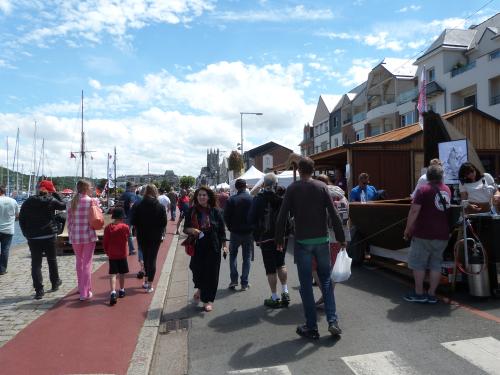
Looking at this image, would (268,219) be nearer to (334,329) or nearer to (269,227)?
(269,227)

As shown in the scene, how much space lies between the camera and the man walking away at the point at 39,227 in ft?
22.4

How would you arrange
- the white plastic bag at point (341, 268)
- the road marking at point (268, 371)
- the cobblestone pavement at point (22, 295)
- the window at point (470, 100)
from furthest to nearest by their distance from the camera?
the window at point (470, 100), the cobblestone pavement at point (22, 295), the white plastic bag at point (341, 268), the road marking at point (268, 371)

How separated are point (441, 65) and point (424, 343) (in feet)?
104

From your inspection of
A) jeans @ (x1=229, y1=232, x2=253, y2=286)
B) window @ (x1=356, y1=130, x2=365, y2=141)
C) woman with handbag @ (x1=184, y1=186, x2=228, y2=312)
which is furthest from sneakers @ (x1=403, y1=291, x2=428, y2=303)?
window @ (x1=356, y1=130, x2=365, y2=141)

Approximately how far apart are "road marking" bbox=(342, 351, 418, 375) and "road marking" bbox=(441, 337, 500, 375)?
592 millimetres

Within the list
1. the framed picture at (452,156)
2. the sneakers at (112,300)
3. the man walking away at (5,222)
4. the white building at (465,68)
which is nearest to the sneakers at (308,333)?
the sneakers at (112,300)

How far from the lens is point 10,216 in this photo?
8.70m

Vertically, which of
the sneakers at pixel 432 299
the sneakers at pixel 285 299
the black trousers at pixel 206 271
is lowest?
the sneakers at pixel 285 299

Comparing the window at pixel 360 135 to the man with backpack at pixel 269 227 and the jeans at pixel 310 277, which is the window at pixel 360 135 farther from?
the jeans at pixel 310 277

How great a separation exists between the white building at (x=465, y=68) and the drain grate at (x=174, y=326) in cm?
2678

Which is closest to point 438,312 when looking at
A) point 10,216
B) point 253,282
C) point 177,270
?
point 253,282

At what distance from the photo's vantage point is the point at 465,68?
1165 inches

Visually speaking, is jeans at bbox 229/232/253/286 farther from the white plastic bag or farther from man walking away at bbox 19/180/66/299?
man walking away at bbox 19/180/66/299

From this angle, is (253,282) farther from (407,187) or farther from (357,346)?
(407,187)
